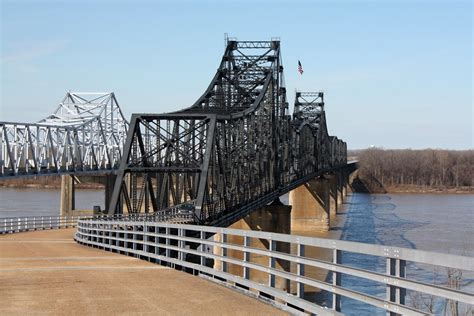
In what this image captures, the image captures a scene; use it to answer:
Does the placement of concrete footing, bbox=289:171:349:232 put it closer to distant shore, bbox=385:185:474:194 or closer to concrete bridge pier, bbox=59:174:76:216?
concrete bridge pier, bbox=59:174:76:216

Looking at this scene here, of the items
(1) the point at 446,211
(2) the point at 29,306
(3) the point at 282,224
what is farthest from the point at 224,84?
(2) the point at 29,306

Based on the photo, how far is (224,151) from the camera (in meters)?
44.3

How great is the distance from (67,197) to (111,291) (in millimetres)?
71010

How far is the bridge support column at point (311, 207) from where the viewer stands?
308ft

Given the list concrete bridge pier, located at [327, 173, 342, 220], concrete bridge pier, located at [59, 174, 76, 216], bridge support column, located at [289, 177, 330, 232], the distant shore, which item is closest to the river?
concrete bridge pier, located at [327, 173, 342, 220]

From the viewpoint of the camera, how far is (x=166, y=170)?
36.2 m

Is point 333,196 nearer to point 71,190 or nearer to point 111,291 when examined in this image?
point 71,190

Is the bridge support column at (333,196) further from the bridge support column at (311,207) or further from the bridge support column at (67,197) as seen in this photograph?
the bridge support column at (67,197)

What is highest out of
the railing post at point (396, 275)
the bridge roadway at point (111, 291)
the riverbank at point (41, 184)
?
the railing post at point (396, 275)

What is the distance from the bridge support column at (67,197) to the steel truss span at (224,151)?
47.6 ft

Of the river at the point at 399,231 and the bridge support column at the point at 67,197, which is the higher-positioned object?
the bridge support column at the point at 67,197

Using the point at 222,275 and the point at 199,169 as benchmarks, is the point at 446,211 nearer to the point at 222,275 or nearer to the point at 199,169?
the point at 199,169

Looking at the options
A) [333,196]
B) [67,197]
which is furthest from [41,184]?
[67,197]

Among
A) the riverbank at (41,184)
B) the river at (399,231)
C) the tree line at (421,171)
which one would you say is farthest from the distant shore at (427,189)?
the riverbank at (41,184)
